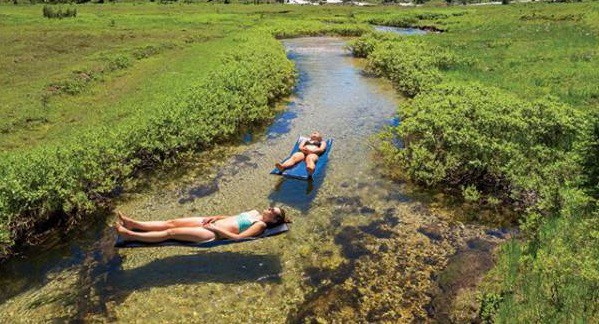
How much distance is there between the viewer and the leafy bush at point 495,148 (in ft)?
43.2

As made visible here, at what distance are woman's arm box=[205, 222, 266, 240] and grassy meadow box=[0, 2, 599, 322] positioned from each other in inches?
173

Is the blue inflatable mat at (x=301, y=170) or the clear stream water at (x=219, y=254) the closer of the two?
the clear stream water at (x=219, y=254)

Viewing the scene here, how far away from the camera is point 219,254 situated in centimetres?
1165

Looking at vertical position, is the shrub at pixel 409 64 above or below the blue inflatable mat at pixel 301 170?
above

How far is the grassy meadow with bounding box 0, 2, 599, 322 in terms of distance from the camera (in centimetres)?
994

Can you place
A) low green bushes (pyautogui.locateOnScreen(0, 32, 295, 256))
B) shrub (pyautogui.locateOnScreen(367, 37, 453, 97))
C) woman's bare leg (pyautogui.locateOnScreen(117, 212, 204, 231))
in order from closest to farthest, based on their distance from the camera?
1. woman's bare leg (pyautogui.locateOnScreen(117, 212, 204, 231))
2. low green bushes (pyautogui.locateOnScreen(0, 32, 295, 256))
3. shrub (pyautogui.locateOnScreen(367, 37, 453, 97))

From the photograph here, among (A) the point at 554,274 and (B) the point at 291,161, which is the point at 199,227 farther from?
(A) the point at 554,274

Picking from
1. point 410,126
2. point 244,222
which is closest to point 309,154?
point 410,126

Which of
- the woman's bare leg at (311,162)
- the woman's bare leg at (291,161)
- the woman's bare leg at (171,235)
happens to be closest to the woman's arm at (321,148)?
the woman's bare leg at (311,162)

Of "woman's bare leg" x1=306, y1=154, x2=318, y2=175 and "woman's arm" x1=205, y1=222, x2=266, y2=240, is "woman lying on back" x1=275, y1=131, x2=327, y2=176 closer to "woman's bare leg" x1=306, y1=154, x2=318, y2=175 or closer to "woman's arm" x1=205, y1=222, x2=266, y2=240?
"woman's bare leg" x1=306, y1=154, x2=318, y2=175

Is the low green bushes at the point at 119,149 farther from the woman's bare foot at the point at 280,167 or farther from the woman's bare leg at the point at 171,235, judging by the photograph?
the woman's bare foot at the point at 280,167

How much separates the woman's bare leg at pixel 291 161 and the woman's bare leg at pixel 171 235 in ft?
15.1

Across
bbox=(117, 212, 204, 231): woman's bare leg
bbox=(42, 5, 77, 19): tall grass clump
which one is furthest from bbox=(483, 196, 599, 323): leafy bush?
bbox=(42, 5, 77, 19): tall grass clump

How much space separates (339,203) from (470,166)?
14.8 feet
